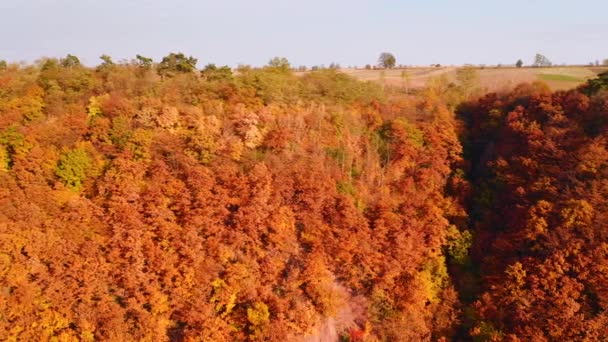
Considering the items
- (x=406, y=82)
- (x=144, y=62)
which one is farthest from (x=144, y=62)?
(x=406, y=82)

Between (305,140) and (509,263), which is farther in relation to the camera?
(305,140)

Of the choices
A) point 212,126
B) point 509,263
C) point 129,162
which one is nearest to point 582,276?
point 509,263

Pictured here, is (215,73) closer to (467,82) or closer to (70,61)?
(70,61)

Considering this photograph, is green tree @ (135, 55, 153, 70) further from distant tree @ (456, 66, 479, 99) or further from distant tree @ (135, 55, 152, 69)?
distant tree @ (456, 66, 479, 99)

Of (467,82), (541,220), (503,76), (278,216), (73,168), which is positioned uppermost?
(503,76)

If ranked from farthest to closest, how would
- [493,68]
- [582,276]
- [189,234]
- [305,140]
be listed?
1. [493,68]
2. [305,140]
3. [189,234]
4. [582,276]

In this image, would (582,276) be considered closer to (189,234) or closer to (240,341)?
(240,341)
